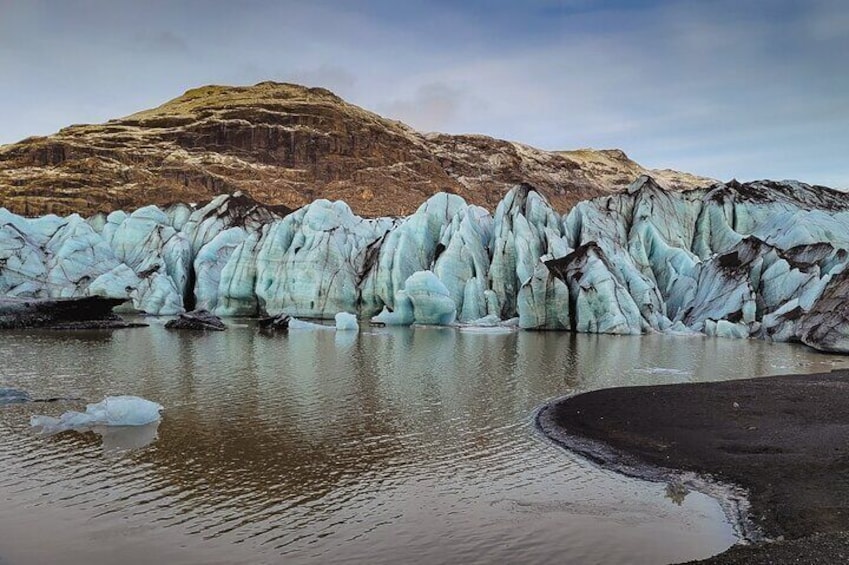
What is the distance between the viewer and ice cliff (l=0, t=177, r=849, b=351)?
33469 mm

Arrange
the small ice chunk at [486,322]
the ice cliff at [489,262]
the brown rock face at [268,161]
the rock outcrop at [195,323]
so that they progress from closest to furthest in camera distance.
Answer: the rock outcrop at [195,323], the ice cliff at [489,262], the small ice chunk at [486,322], the brown rock face at [268,161]

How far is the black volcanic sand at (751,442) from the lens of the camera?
636 centimetres

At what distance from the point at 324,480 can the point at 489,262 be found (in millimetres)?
32417

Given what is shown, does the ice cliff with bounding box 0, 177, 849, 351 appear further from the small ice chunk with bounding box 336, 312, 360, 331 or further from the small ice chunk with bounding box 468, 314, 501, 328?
the small ice chunk with bounding box 336, 312, 360, 331

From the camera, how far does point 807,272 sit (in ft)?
111

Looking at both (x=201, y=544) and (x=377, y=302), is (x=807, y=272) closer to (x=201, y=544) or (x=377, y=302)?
(x=377, y=302)

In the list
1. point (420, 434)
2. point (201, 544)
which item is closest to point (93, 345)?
point (420, 434)

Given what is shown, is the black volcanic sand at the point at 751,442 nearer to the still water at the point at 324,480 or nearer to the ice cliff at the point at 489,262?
the still water at the point at 324,480

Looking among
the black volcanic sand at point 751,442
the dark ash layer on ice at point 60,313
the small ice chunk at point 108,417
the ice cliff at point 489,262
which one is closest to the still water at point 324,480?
the small ice chunk at point 108,417

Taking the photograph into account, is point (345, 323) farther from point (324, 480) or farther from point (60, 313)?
point (324, 480)

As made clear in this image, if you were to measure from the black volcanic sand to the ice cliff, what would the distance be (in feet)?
59.5

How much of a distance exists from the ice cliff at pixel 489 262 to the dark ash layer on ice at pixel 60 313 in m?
7.03

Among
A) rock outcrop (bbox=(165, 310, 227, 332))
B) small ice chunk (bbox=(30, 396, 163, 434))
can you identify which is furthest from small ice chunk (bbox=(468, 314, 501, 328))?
small ice chunk (bbox=(30, 396, 163, 434))

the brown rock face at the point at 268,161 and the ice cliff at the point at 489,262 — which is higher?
the brown rock face at the point at 268,161
